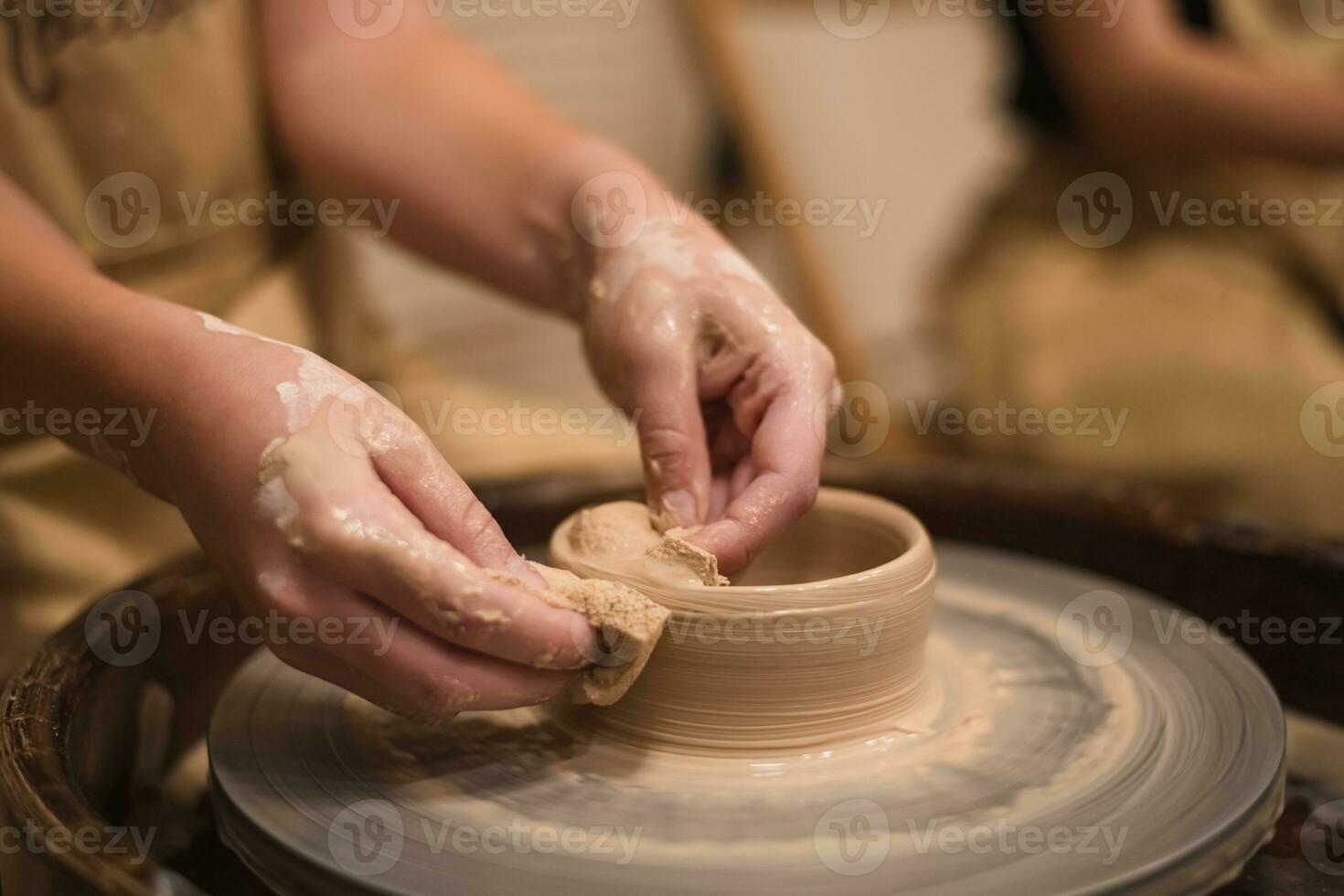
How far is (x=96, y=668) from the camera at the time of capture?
738 mm

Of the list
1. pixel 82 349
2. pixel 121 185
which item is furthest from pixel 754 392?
pixel 121 185

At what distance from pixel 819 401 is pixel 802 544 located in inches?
4.7

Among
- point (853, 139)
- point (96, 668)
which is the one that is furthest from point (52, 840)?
point (853, 139)

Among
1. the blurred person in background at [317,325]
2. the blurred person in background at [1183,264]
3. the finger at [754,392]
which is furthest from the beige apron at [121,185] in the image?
the blurred person in background at [1183,264]

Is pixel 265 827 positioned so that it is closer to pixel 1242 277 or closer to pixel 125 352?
pixel 125 352

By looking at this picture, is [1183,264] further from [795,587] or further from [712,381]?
[795,587]

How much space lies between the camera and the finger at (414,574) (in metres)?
0.56

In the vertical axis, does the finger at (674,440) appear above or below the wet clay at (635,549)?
above

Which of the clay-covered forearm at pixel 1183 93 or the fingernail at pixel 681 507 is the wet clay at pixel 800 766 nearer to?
the fingernail at pixel 681 507

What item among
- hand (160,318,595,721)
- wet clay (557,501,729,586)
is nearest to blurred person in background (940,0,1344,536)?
wet clay (557,501,729,586)

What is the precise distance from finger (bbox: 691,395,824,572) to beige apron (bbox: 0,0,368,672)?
23.1 inches

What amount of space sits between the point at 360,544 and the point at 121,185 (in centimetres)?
60

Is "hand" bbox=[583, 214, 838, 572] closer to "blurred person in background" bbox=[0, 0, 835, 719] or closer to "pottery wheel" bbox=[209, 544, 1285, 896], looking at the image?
"blurred person in background" bbox=[0, 0, 835, 719]

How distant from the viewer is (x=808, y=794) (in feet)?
2.13
